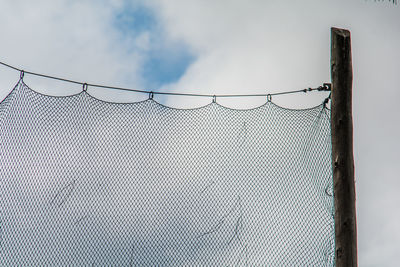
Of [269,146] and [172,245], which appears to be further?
[269,146]

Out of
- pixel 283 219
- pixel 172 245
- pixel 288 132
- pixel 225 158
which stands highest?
pixel 288 132

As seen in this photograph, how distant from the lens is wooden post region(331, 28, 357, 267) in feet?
15.0

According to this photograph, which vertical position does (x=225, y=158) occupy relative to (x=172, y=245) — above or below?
above

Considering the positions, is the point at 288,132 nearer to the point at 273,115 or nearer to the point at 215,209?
the point at 273,115

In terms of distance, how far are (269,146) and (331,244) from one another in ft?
4.33

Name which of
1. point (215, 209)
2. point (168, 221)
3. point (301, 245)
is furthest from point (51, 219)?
point (301, 245)

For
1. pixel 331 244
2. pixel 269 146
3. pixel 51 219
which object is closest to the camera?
pixel 331 244

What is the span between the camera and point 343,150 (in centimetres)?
478

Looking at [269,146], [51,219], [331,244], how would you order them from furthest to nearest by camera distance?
[269,146] < [51,219] < [331,244]

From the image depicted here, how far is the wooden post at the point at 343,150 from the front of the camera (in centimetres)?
459

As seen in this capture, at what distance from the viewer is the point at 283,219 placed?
563cm

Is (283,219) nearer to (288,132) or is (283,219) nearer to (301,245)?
(301,245)

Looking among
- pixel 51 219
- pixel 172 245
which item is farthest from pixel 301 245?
pixel 51 219

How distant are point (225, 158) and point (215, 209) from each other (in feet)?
1.95
